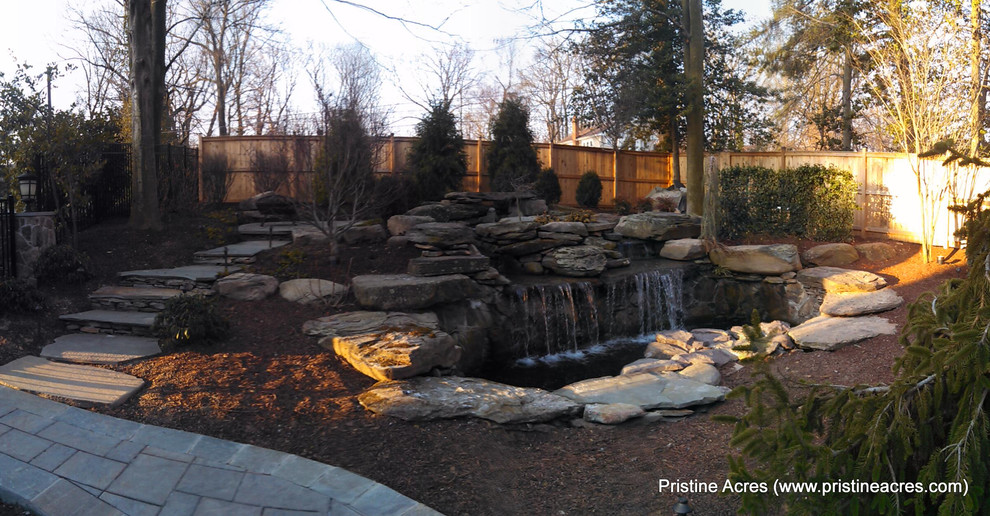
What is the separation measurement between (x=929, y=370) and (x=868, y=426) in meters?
0.31

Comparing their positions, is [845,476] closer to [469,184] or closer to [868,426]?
[868,426]

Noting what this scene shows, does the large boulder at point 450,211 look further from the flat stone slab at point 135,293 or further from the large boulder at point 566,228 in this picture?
the flat stone slab at point 135,293

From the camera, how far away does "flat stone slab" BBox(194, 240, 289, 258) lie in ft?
30.7

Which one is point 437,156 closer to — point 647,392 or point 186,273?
point 186,273

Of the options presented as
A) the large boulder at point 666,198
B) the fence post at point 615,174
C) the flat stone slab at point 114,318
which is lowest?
the flat stone slab at point 114,318

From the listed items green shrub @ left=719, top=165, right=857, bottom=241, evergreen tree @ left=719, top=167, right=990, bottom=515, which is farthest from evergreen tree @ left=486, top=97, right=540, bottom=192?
evergreen tree @ left=719, top=167, right=990, bottom=515

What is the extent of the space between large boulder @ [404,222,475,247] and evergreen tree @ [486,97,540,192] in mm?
5396

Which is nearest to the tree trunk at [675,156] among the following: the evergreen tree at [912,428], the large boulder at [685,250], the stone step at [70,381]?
the large boulder at [685,250]

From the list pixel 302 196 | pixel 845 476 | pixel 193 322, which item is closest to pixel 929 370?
pixel 845 476

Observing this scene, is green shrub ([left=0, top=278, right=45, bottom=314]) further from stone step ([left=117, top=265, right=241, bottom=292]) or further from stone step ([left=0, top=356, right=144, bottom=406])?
stone step ([left=117, top=265, right=241, bottom=292])

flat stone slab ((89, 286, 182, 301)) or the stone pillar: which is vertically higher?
the stone pillar

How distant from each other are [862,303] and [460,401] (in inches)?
239

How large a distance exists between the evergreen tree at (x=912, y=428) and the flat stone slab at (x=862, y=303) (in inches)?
242

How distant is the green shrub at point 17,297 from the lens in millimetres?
6457
